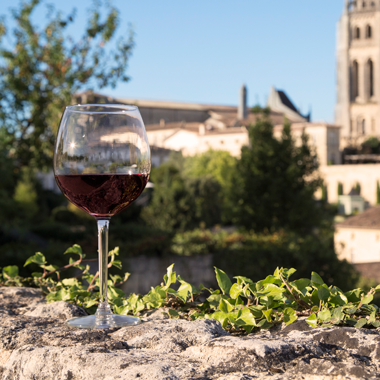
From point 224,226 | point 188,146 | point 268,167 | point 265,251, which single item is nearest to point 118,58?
point 265,251

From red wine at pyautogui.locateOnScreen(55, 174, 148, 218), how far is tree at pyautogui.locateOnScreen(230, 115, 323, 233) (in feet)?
55.6

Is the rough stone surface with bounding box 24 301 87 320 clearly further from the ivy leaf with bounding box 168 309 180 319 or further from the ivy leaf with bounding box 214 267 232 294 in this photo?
the ivy leaf with bounding box 214 267 232 294

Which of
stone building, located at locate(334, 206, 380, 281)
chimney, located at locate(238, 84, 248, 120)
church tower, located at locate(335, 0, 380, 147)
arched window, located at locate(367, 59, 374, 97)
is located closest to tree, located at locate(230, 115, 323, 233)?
stone building, located at locate(334, 206, 380, 281)

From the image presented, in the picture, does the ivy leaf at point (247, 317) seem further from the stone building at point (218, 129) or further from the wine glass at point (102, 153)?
the stone building at point (218, 129)

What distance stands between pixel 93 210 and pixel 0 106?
Result: 10138mm

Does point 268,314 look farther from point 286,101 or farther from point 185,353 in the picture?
point 286,101

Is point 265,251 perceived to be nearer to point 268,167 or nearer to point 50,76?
point 268,167

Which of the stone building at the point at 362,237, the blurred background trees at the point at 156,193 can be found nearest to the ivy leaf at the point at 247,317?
the blurred background trees at the point at 156,193

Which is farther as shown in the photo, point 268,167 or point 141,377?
point 268,167

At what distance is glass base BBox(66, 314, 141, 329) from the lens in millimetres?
1146

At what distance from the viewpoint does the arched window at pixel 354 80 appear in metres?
88.2

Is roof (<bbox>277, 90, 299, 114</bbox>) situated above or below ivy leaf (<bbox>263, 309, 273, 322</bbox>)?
A: above

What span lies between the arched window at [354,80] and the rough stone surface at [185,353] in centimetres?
9270

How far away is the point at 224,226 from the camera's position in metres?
39.4
